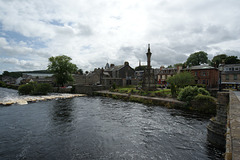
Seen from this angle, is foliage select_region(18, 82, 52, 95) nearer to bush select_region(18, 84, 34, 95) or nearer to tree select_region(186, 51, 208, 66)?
bush select_region(18, 84, 34, 95)

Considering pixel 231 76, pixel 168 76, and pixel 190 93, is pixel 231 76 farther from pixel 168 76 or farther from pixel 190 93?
pixel 190 93

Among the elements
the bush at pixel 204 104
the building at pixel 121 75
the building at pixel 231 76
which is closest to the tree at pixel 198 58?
the building at pixel 231 76

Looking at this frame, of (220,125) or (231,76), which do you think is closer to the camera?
(220,125)

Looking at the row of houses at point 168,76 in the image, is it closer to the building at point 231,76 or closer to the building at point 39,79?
the building at point 231,76

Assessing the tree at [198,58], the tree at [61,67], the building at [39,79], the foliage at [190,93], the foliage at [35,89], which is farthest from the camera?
the building at [39,79]

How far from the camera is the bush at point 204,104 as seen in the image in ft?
61.1

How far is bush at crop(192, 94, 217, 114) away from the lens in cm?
1861

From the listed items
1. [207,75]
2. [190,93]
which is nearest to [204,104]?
[190,93]

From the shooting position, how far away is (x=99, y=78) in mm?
59375

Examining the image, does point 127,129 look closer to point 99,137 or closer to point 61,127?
point 99,137

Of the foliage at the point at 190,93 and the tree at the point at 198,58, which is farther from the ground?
the tree at the point at 198,58

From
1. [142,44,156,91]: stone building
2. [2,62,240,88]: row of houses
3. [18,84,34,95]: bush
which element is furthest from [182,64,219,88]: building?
[18,84,34,95]: bush

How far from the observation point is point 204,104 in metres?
19.2

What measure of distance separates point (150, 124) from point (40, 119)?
1370 cm
